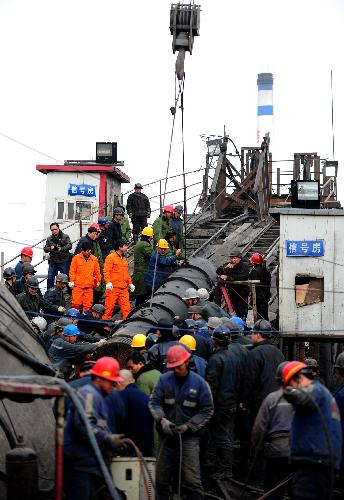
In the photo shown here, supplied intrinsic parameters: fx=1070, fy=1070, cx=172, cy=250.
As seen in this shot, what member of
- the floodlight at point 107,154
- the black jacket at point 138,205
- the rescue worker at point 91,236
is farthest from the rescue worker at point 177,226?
the floodlight at point 107,154

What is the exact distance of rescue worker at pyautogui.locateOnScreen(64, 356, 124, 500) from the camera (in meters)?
10.4

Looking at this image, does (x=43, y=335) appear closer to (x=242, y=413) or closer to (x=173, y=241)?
(x=242, y=413)

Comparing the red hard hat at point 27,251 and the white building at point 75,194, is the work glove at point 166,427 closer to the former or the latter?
the red hard hat at point 27,251

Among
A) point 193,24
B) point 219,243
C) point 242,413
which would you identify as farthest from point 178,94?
point 242,413

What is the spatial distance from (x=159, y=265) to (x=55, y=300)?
8.28 ft

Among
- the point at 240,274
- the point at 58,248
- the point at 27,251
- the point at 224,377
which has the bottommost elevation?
the point at 224,377

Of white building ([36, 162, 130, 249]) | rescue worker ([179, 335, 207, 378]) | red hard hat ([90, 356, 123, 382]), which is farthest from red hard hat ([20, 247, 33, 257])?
red hard hat ([90, 356, 123, 382])

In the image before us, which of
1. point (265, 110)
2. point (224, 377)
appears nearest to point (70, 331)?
point (224, 377)

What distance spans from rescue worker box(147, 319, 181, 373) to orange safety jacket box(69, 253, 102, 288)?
609 cm

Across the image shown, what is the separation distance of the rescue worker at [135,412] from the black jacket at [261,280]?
8017 mm

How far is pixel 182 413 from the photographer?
487 inches

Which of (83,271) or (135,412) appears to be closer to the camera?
(135,412)

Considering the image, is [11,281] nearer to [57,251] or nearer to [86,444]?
[57,251]

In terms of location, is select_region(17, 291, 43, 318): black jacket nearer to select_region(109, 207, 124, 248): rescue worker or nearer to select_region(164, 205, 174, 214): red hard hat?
select_region(109, 207, 124, 248): rescue worker
